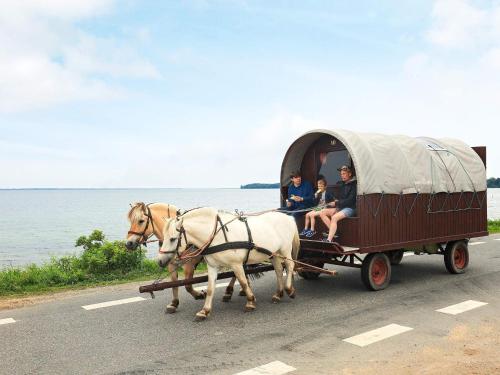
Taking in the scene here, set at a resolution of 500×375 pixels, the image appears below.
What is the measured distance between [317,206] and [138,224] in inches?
144

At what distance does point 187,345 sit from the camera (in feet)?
19.3

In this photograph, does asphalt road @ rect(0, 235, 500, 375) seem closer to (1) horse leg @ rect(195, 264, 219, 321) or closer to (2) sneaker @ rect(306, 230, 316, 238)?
(1) horse leg @ rect(195, 264, 219, 321)

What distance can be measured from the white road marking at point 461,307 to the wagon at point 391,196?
1495 millimetres

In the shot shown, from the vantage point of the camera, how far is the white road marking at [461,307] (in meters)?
7.29

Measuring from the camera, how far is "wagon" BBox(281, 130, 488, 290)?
8422 millimetres

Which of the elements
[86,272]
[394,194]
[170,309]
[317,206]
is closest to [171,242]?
[170,309]

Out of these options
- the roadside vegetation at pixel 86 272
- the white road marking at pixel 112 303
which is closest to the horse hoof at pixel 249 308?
the white road marking at pixel 112 303

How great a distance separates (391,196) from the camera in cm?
876

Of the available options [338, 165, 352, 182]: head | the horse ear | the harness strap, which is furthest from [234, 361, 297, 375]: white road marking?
[338, 165, 352, 182]: head

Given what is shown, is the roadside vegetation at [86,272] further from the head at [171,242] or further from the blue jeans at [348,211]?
the blue jeans at [348,211]

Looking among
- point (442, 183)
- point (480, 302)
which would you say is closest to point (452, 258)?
point (442, 183)

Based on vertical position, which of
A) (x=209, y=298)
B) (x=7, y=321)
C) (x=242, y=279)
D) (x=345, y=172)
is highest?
(x=345, y=172)

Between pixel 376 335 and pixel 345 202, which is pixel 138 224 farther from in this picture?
pixel 376 335

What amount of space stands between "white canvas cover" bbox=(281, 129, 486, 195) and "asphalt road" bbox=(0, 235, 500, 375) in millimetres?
2027
